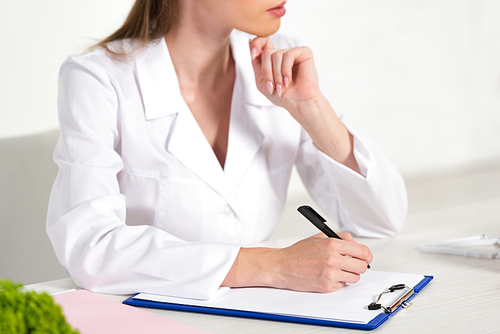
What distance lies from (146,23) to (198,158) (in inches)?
14.4

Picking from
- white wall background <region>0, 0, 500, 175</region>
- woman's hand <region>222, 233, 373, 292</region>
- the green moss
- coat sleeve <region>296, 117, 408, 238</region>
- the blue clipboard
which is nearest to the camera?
the green moss

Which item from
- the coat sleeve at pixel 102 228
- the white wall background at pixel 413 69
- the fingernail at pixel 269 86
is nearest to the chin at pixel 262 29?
the fingernail at pixel 269 86

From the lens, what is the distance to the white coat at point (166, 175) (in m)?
0.89

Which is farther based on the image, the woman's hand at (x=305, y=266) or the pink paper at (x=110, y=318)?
the woman's hand at (x=305, y=266)

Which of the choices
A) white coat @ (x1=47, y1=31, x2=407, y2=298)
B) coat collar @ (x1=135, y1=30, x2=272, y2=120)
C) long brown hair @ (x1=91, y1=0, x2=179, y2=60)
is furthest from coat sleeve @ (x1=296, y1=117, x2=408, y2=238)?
long brown hair @ (x1=91, y1=0, x2=179, y2=60)

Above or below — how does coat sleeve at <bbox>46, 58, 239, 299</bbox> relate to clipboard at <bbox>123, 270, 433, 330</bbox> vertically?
above

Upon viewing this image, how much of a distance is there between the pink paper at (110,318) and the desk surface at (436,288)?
3 cm

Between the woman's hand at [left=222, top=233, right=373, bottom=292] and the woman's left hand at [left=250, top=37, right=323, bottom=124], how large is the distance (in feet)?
1.39

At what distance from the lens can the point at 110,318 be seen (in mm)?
696

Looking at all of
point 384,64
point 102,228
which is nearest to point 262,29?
point 102,228

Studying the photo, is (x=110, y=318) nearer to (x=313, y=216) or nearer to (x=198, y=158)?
(x=313, y=216)

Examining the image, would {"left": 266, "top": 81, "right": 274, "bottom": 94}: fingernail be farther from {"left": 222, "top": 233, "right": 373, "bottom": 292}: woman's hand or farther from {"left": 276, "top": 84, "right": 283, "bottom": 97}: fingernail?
{"left": 222, "top": 233, "right": 373, "bottom": 292}: woman's hand

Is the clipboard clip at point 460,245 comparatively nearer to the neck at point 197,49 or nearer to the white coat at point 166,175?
the white coat at point 166,175

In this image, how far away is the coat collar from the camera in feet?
3.79
